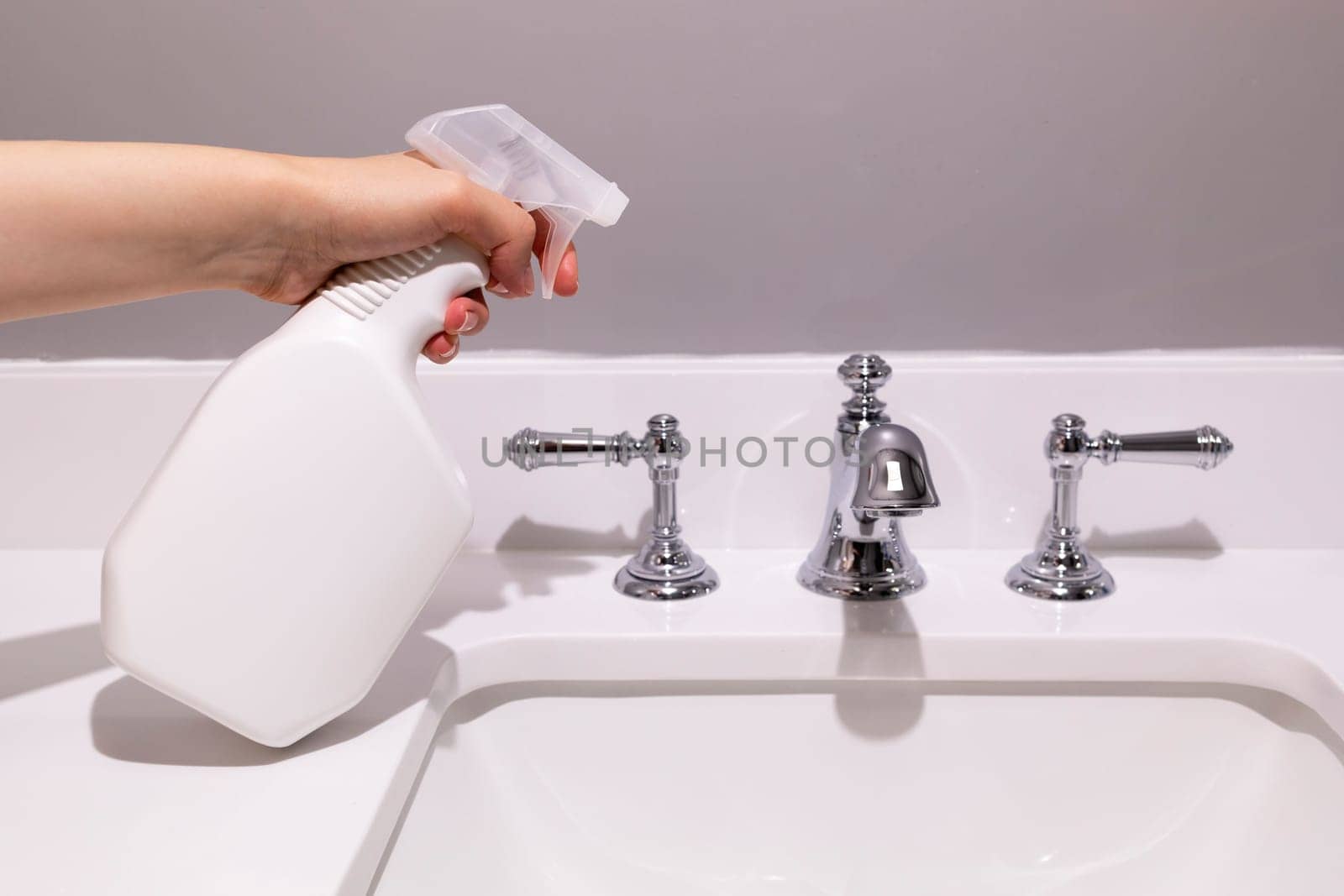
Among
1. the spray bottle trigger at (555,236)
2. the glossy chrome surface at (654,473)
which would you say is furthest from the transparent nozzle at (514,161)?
the glossy chrome surface at (654,473)

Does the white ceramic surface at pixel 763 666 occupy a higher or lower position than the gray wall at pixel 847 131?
lower

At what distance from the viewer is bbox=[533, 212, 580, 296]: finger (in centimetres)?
52

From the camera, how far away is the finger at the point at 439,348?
1.57 ft

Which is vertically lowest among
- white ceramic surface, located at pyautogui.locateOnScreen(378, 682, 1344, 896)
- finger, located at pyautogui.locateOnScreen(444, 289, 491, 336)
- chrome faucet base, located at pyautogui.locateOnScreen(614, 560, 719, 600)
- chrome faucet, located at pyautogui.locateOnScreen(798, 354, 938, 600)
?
white ceramic surface, located at pyautogui.locateOnScreen(378, 682, 1344, 896)

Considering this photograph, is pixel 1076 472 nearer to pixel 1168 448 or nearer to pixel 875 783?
pixel 1168 448

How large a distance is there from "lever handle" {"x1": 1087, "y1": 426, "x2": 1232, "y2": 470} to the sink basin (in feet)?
0.41

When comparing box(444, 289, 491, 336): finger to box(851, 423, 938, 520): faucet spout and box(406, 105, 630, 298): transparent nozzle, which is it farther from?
box(851, 423, 938, 520): faucet spout

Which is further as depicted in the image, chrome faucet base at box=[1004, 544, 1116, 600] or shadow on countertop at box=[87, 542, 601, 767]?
chrome faucet base at box=[1004, 544, 1116, 600]

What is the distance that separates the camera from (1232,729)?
0.55 meters

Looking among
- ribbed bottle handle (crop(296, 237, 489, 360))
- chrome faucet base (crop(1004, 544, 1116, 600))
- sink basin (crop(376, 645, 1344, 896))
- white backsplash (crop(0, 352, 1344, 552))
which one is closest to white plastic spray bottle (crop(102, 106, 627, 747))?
ribbed bottle handle (crop(296, 237, 489, 360))

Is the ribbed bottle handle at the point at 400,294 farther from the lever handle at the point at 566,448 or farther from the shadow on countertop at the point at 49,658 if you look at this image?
the shadow on countertop at the point at 49,658

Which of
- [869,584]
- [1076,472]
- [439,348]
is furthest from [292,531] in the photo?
[1076,472]

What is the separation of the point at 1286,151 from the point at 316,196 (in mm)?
559

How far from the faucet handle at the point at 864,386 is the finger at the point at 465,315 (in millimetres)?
207
